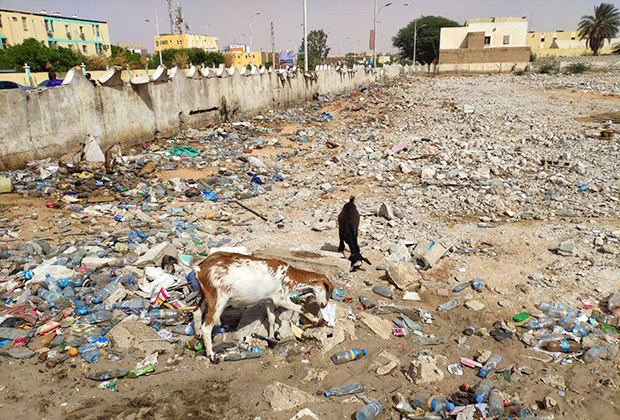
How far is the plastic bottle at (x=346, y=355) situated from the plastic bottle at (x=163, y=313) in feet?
5.57

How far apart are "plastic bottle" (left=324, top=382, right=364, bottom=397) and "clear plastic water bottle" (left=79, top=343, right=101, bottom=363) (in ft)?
6.69

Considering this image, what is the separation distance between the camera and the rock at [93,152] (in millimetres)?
9027

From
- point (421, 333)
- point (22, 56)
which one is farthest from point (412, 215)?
point (22, 56)

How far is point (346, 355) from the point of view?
3.88 m

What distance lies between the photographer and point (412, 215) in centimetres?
746

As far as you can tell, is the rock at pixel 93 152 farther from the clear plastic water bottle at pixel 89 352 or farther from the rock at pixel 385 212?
the clear plastic water bottle at pixel 89 352

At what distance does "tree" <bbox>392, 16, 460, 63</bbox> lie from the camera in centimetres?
6222

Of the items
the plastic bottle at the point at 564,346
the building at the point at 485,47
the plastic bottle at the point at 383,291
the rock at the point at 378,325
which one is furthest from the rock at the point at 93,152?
the building at the point at 485,47

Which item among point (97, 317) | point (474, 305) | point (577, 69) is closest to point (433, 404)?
point (474, 305)

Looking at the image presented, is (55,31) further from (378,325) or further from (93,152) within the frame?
(378,325)

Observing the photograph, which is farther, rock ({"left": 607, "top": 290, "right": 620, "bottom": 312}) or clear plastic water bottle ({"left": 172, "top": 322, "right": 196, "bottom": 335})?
rock ({"left": 607, "top": 290, "right": 620, "bottom": 312})

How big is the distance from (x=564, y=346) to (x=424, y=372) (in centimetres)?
155

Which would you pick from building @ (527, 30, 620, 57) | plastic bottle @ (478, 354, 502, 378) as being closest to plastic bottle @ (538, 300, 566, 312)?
plastic bottle @ (478, 354, 502, 378)

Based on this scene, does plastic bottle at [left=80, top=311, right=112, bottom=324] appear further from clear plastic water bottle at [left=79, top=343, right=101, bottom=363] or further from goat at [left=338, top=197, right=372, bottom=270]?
goat at [left=338, top=197, right=372, bottom=270]
